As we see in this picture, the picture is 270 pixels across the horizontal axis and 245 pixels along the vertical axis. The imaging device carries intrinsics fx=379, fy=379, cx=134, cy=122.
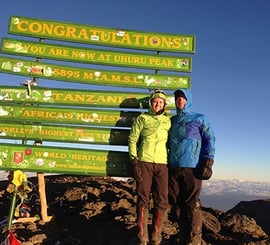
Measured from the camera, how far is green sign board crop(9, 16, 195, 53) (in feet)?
34.8

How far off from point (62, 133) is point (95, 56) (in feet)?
7.69

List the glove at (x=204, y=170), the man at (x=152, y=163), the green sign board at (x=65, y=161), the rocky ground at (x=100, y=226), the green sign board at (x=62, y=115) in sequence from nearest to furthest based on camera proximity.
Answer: the glove at (x=204, y=170), the man at (x=152, y=163), the rocky ground at (x=100, y=226), the green sign board at (x=65, y=161), the green sign board at (x=62, y=115)

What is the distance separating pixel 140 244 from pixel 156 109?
296 centimetres

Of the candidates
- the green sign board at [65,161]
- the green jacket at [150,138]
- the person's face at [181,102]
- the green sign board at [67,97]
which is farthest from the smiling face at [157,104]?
the green sign board at [65,161]

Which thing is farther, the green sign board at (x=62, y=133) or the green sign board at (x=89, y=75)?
the green sign board at (x=89, y=75)

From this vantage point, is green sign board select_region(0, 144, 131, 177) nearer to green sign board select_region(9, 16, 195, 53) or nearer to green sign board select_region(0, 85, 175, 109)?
green sign board select_region(0, 85, 175, 109)

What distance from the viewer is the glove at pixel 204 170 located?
25.7ft

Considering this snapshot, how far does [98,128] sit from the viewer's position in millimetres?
10320

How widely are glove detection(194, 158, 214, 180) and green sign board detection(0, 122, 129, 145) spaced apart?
2.74m

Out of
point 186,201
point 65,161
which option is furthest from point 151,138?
point 65,161

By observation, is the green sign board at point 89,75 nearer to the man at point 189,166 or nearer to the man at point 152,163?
the man at point 152,163

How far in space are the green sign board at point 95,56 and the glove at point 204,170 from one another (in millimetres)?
3573

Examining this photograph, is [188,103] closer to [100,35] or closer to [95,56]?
[95,56]

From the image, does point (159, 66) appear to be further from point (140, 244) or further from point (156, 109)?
point (140, 244)
